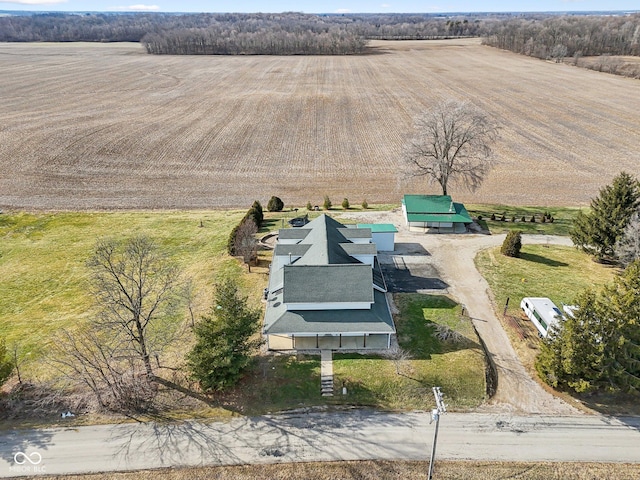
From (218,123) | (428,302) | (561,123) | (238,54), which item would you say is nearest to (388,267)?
(428,302)

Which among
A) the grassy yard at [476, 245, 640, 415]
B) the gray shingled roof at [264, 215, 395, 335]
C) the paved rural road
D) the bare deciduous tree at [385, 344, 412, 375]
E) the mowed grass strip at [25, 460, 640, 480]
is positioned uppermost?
the gray shingled roof at [264, 215, 395, 335]

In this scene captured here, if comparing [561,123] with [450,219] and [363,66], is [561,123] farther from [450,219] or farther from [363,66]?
[363,66]

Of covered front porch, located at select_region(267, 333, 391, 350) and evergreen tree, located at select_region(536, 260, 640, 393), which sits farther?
covered front porch, located at select_region(267, 333, 391, 350)

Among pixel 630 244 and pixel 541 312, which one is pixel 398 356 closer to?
pixel 541 312

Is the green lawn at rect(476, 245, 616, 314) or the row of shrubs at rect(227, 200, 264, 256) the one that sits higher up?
the row of shrubs at rect(227, 200, 264, 256)

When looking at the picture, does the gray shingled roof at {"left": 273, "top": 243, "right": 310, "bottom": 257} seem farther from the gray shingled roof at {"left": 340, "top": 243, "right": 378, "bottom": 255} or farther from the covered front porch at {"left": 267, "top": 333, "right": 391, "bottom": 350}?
the covered front porch at {"left": 267, "top": 333, "right": 391, "bottom": 350}

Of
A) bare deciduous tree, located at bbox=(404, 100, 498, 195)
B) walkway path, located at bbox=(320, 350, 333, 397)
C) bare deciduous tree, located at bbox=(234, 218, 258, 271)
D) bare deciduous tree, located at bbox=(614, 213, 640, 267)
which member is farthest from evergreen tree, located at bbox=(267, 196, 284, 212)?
bare deciduous tree, located at bbox=(614, 213, 640, 267)

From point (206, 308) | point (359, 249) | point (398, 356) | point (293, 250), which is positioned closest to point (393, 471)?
point (398, 356)
